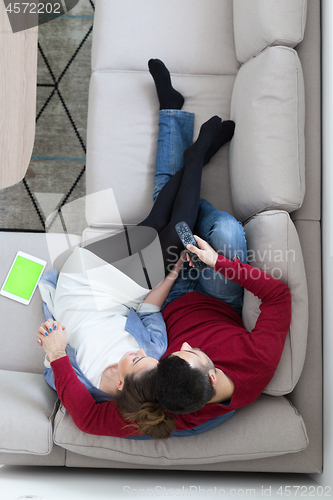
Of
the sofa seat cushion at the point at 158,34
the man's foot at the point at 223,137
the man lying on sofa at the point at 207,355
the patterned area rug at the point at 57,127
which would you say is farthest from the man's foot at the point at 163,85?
the patterned area rug at the point at 57,127

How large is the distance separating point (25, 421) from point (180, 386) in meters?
0.58

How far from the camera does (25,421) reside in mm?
1193

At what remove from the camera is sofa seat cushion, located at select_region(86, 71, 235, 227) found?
4.91 feet

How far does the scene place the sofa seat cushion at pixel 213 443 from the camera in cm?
117

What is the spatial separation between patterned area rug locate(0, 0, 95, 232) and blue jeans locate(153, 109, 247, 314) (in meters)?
0.60

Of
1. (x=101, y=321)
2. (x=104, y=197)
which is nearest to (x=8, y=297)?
(x=101, y=321)

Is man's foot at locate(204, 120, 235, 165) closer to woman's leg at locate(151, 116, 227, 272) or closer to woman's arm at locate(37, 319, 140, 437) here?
woman's leg at locate(151, 116, 227, 272)

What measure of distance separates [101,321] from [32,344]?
32 centimetres

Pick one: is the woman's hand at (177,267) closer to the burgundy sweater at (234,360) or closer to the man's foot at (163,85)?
the burgundy sweater at (234,360)

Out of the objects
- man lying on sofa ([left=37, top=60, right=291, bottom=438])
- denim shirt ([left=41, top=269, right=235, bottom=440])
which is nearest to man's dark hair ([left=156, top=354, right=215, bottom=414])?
man lying on sofa ([left=37, top=60, right=291, bottom=438])

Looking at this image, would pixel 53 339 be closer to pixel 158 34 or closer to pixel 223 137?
pixel 223 137

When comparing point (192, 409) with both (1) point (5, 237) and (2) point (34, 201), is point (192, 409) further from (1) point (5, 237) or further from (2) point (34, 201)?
(2) point (34, 201)

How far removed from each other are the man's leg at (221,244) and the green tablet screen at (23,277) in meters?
0.64
